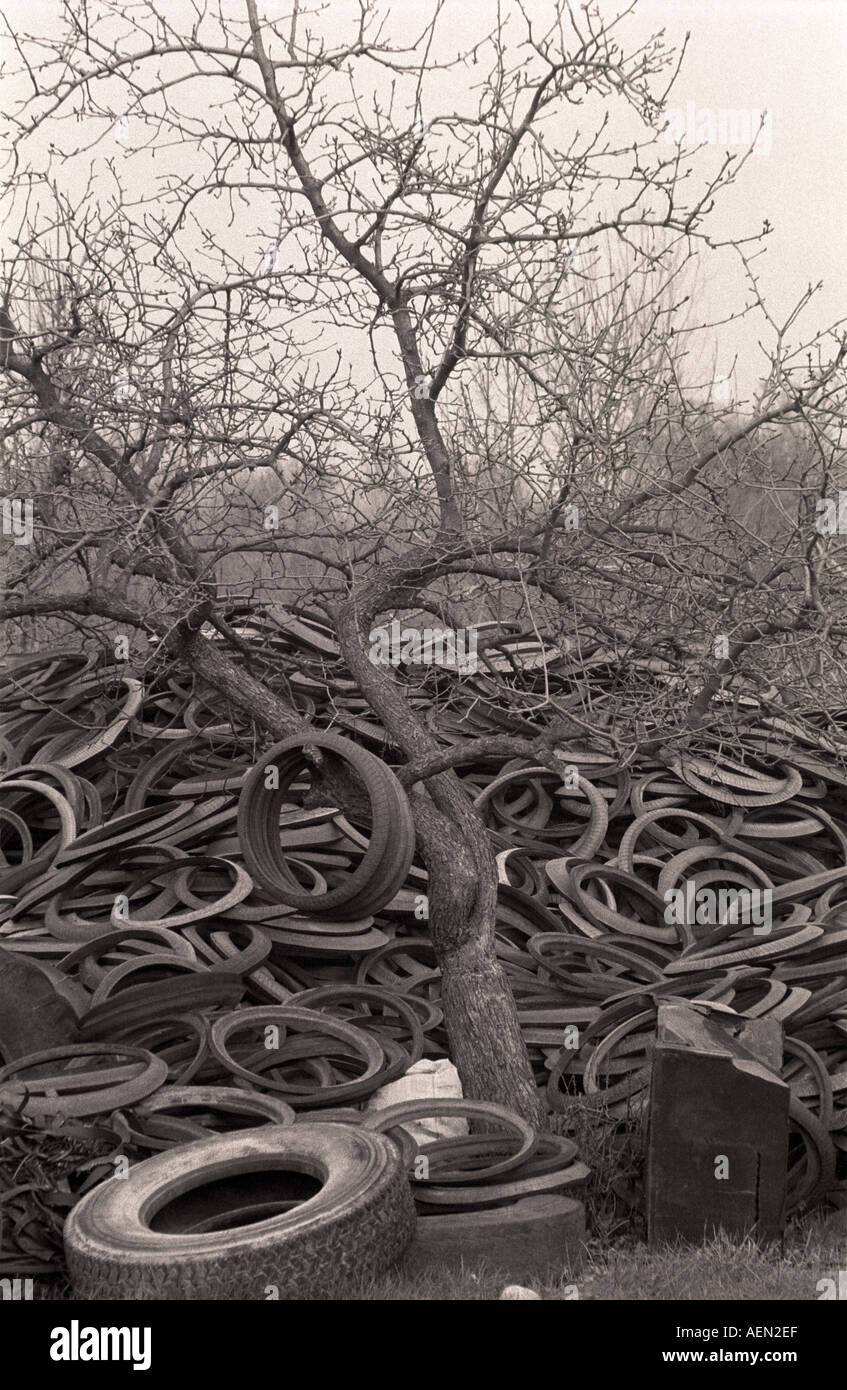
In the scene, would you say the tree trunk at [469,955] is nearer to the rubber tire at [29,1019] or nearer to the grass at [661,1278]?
the grass at [661,1278]

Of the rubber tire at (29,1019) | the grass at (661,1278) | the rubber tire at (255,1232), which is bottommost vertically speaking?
the grass at (661,1278)

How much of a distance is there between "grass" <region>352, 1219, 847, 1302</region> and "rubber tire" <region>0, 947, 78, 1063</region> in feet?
7.76

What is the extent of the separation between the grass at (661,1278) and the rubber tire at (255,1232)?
0.67ft

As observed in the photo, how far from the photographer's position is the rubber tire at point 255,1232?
4.39 m

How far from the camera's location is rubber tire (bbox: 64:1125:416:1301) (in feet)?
14.4

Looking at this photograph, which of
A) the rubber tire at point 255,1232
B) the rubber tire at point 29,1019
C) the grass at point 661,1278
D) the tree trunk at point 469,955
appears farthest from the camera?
the rubber tire at point 29,1019

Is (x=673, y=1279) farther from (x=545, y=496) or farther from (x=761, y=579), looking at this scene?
(x=545, y=496)

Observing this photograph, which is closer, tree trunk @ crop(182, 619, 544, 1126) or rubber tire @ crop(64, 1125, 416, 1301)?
rubber tire @ crop(64, 1125, 416, 1301)

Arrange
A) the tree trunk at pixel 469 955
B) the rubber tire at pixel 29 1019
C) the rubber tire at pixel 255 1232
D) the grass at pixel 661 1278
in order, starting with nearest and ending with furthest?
1. the rubber tire at pixel 255 1232
2. the grass at pixel 661 1278
3. the tree trunk at pixel 469 955
4. the rubber tire at pixel 29 1019

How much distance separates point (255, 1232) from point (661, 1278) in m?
1.71

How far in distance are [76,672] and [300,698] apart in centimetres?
187

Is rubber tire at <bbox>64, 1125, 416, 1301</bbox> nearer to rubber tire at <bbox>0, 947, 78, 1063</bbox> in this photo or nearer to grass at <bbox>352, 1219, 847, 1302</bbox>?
grass at <bbox>352, 1219, 847, 1302</bbox>

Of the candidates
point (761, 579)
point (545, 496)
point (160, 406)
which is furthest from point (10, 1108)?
point (761, 579)

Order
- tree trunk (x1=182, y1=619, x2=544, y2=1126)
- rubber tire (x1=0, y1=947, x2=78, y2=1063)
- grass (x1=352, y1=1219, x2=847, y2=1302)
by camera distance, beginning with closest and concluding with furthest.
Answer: grass (x1=352, y1=1219, x2=847, y2=1302)
tree trunk (x1=182, y1=619, x2=544, y2=1126)
rubber tire (x1=0, y1=947, x2=78, y2=1063)
